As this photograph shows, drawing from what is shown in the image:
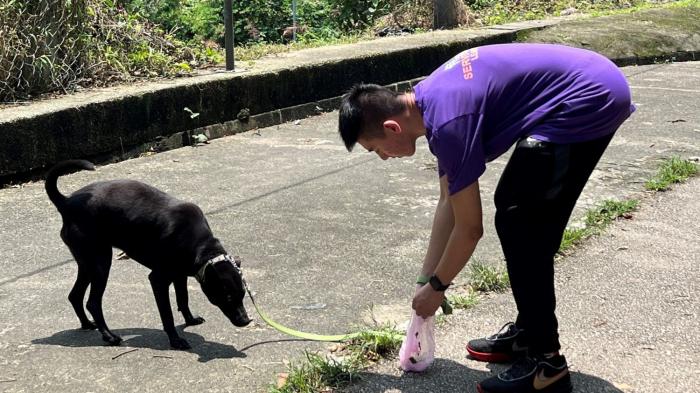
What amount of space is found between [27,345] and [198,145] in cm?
371

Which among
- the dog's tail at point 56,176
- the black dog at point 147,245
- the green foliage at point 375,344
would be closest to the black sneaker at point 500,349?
the green foliage at point 375,344

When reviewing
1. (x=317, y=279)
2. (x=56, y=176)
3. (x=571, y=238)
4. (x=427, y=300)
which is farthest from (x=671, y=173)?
(x=56, y=176)

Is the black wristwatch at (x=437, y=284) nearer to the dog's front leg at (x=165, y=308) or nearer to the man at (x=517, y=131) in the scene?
the man at (x=517, y=131)

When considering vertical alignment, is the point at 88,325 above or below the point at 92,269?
below

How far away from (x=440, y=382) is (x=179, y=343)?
112cm

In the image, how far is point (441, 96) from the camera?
2871mm

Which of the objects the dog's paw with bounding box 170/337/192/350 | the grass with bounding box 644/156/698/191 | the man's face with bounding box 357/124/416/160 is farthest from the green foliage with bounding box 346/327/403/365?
the grass with bounding box 644/156/698/191

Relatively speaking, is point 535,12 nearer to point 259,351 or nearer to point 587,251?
point 587,251

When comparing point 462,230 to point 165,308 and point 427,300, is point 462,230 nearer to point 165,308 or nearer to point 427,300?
point 427,300

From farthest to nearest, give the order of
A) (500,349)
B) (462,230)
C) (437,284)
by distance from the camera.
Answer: (500,349) → (437,284) → (462,230)

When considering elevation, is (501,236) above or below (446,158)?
below

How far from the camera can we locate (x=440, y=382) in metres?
3.32

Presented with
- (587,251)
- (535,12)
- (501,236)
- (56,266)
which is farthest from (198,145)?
(535,12)

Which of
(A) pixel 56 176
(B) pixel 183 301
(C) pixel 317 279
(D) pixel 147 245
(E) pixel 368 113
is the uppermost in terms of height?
(E) pixel 368 113
